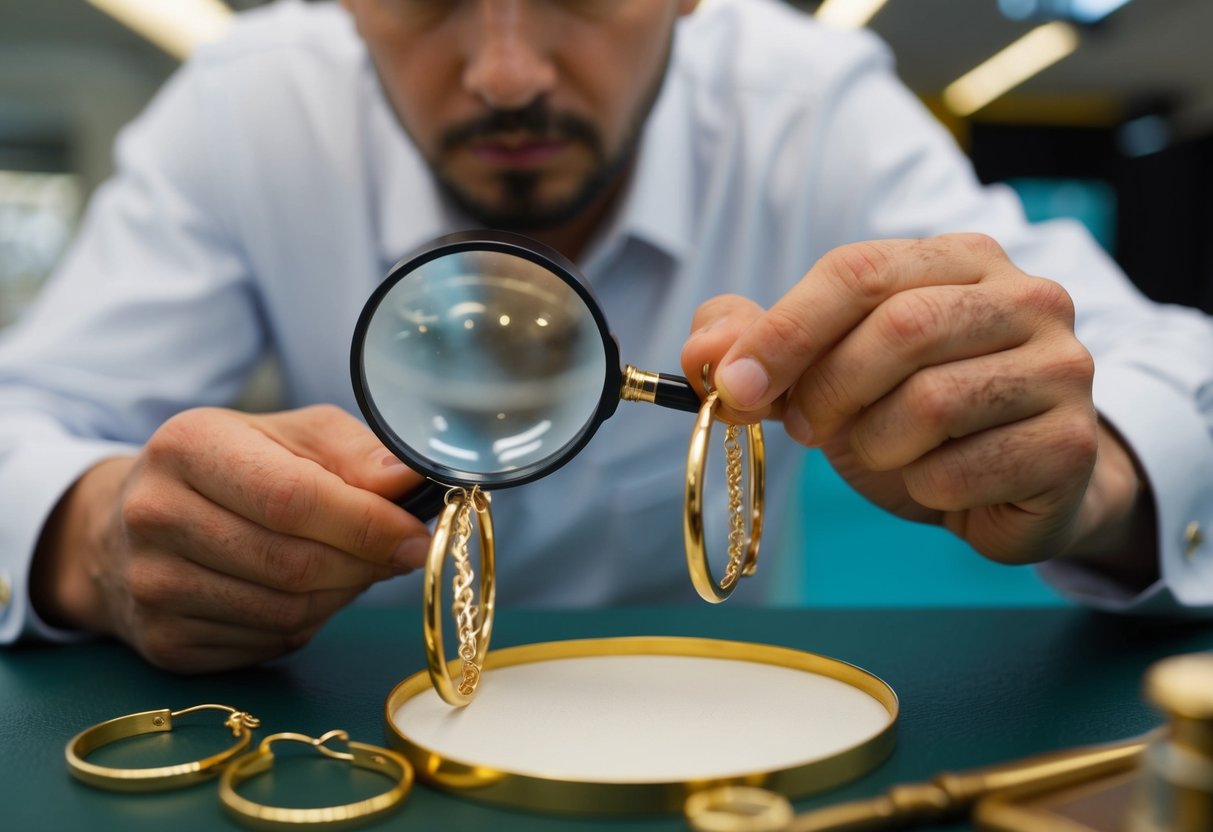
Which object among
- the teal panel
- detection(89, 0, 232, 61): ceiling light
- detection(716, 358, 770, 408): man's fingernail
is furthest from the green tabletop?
detection(89, 0, 232, 61): ceiling light

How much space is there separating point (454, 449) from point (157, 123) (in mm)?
1662

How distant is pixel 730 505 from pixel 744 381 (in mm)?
143

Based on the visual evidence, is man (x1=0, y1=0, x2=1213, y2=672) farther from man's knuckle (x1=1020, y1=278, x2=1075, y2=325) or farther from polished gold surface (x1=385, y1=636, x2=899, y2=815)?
polished gold surface (x1=385, y1=636, x2=899, y2=815)

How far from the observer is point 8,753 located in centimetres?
92

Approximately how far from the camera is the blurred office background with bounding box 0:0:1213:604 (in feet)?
30.2

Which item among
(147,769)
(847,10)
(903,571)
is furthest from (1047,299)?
(847,10)

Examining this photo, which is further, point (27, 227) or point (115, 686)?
point (27, 227)

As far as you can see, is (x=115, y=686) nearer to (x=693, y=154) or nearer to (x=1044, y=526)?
(x=1044, y=526)

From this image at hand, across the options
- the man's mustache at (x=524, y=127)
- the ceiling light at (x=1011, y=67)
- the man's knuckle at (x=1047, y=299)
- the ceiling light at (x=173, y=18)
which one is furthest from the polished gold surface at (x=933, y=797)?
the ceiling light at (x=1011, y=67)

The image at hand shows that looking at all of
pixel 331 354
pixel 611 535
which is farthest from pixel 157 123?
pixel 611 535

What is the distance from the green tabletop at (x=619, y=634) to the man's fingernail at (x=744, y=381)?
13.1 inches

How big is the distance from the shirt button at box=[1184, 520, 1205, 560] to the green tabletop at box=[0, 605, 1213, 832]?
0.37ft

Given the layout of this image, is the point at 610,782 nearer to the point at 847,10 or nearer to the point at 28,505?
the point at 28,505

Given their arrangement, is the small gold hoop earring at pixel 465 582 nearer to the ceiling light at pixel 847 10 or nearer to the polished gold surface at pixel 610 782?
the polished gold surface at pixel 610 782
